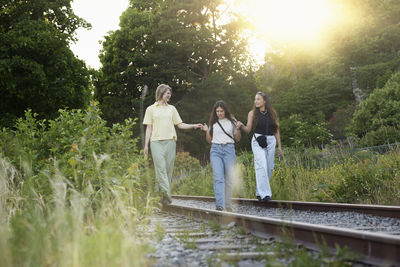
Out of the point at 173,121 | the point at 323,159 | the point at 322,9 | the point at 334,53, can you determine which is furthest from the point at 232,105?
the point at 173,121

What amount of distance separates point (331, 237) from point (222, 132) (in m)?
4.09

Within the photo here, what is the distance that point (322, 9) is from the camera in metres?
41.1

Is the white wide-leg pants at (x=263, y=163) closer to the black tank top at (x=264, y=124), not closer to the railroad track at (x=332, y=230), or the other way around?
the black tank top at (x=264, y=124)

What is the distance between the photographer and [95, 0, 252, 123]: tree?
39719 millimetres

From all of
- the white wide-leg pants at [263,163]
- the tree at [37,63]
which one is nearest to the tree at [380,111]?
the white wide-leg pants at [263,163]

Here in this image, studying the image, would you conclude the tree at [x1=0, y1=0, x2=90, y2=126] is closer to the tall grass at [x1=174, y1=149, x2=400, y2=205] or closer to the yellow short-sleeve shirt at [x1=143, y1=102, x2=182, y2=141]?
the tall grass at [x1=174, y1=149, x2=400, y2=205]

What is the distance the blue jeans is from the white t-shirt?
3.1 inches

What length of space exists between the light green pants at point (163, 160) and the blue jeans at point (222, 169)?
753 millimetres

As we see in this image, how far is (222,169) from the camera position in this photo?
25.1 feet

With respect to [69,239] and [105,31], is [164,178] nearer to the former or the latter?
[69,239]

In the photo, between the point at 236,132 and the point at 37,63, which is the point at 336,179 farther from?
the point at 37,63

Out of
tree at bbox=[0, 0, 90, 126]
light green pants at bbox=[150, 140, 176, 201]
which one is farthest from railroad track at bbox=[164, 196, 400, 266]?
tree at bbox=[0, 0, 90, 126]

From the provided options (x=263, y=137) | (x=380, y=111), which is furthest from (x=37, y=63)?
(x=263, y=137)

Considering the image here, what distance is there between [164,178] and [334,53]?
107ft
